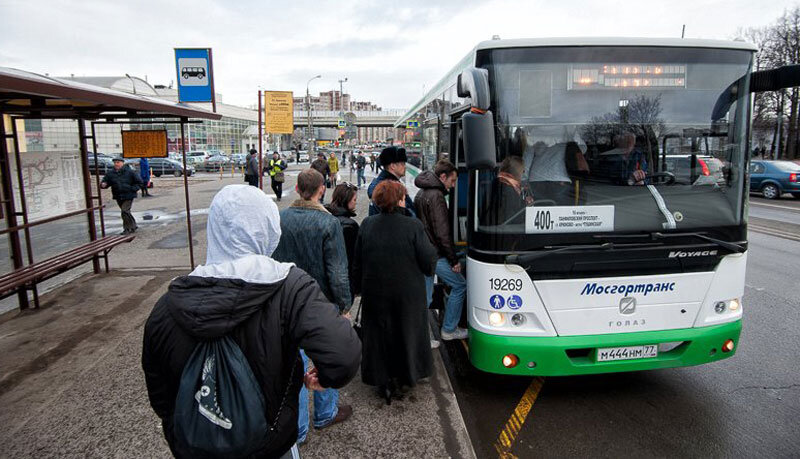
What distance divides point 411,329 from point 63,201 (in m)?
6.06

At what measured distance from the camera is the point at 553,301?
3781 millimetres

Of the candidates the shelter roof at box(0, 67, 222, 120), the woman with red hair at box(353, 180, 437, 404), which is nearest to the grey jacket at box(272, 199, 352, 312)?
the woman with red hair at box(353, 180, 437, 404)

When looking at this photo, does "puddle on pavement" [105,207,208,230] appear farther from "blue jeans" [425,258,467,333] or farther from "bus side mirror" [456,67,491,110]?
"bus side mirror" [456,67,491,110]

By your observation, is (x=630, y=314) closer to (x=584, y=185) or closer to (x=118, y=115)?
(x=584, y=185)

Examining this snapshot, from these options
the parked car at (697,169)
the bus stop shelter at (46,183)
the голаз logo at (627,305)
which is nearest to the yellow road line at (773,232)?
the parked car at (697,169)

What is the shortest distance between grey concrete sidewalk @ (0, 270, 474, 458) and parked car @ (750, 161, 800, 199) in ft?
69.1

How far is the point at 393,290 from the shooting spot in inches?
152

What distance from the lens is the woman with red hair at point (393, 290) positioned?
12.5ft

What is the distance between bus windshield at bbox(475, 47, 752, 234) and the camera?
3775mm

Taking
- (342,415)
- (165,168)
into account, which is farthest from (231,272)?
(165,168)

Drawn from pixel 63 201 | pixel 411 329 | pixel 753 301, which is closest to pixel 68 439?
pixel 411 329

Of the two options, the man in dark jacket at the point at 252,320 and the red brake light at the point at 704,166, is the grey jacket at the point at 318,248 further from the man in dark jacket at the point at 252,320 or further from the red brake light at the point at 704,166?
the red brake light at the point at 704,166

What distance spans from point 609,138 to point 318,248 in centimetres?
235

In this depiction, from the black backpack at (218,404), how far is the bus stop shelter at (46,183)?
4.33 metres
